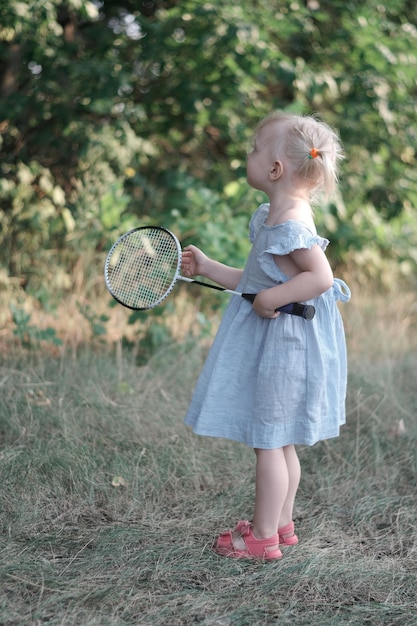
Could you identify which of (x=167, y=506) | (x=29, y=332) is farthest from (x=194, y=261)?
(x=29, y=332)

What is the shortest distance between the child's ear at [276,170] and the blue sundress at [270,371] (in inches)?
6.1

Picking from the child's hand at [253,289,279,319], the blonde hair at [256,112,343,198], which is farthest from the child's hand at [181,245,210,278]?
the blonde hair at [256,112,343,198]

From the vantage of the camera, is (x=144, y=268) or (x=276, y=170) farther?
(x=144, y=268)

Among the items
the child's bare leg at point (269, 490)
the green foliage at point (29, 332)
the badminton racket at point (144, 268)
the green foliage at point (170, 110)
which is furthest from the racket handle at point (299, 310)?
the green foliage at point (170, 110)

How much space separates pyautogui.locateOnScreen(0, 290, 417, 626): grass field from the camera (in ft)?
6.89

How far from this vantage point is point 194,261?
103 inches

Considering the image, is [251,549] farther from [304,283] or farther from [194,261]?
[194,261]

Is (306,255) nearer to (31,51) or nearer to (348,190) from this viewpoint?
(31,51)

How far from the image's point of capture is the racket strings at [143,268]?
257 cm

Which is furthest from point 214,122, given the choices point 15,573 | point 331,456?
point 15,573

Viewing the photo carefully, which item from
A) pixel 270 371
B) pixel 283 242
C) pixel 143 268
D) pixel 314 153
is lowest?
pixel 143 268

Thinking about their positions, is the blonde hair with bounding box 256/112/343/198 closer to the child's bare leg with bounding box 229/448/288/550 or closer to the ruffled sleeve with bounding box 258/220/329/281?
the ruffled sleeve with bounding box 258/220/329/281

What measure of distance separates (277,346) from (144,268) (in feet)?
2.13

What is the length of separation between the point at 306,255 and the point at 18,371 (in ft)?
5.98
